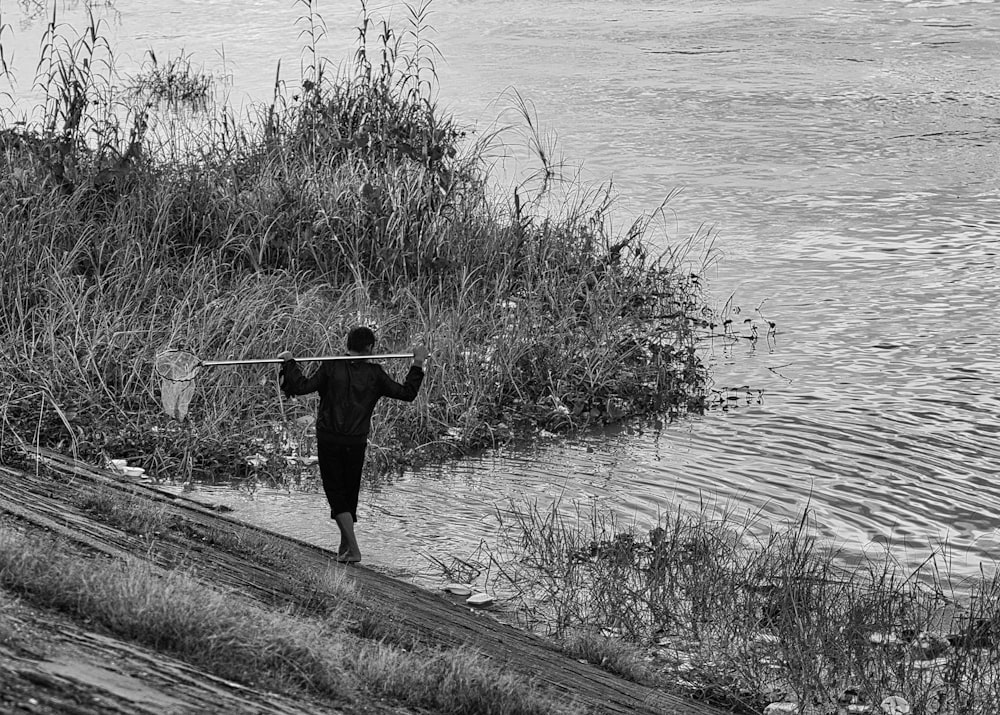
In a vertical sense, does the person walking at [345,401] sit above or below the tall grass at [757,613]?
above

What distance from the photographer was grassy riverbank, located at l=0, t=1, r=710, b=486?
903 centimetres

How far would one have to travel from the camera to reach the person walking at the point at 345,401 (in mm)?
6676

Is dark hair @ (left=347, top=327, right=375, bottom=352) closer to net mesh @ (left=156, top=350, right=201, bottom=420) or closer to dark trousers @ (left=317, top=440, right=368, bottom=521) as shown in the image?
dark trousers @ (left=317, top=440, right=368, bottom=521)

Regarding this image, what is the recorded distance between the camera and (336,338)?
994 cm

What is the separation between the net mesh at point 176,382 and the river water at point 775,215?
0.66 metres

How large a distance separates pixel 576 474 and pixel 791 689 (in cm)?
340

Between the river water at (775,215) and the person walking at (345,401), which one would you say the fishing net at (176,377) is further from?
the person walking at (345,401)

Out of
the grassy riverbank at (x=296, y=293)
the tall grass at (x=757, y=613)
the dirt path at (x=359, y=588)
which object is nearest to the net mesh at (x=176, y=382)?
the grassy riverbank at (x=296, y=293)

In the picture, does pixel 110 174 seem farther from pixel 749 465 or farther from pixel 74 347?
pixel 749 465

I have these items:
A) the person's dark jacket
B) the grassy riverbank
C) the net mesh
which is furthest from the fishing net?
the person's dark jacket

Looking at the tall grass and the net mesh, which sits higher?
the net mesh

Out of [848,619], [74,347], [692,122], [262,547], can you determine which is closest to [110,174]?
[74,347]

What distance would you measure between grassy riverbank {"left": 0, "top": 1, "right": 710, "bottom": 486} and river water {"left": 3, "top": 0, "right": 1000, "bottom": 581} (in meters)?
0.54

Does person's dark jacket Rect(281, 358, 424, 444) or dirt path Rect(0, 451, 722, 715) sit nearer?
dirt path Rect(0, 451, 722, 715)
